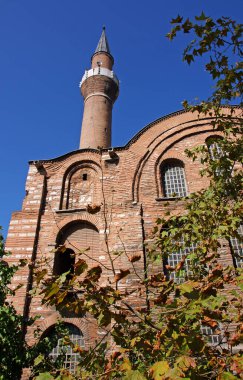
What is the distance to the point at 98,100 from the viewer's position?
2100cm

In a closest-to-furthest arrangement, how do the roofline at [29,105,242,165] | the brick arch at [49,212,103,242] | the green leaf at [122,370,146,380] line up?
the green leaf at [122,370,146,380] < the brick arch at [49,212,103,242] < the roofline at [29,105,242,165]

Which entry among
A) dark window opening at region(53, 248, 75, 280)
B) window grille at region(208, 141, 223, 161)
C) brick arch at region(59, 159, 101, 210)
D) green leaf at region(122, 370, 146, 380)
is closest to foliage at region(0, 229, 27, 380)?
dark window opening at region(53, 248, 75, 280)

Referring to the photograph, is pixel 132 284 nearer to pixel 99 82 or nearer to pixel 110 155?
pixel 110 155

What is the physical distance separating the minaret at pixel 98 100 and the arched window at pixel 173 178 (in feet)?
22.1

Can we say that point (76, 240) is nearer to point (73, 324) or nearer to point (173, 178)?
point (73, 324)

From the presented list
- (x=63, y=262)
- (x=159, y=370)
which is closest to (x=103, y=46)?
(x=63, y=262)

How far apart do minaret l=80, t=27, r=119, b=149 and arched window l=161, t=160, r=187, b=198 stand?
6.75 meters

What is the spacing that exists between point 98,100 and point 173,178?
1085 centimetres

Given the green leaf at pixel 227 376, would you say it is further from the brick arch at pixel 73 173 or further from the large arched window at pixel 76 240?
the brick arch at pixel 73 173

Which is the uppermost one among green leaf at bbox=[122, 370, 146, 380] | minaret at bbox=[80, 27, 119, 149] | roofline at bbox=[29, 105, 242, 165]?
minaret at bbox=[80, 27, 119, 149]

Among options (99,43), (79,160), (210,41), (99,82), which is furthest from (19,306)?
(99,43)

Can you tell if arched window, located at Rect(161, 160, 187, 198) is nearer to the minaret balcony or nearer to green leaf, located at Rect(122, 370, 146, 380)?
green leaf, located at Rect(122, 370, 146, 380)

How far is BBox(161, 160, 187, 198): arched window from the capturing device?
11609mm

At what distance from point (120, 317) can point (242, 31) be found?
13.3ft
